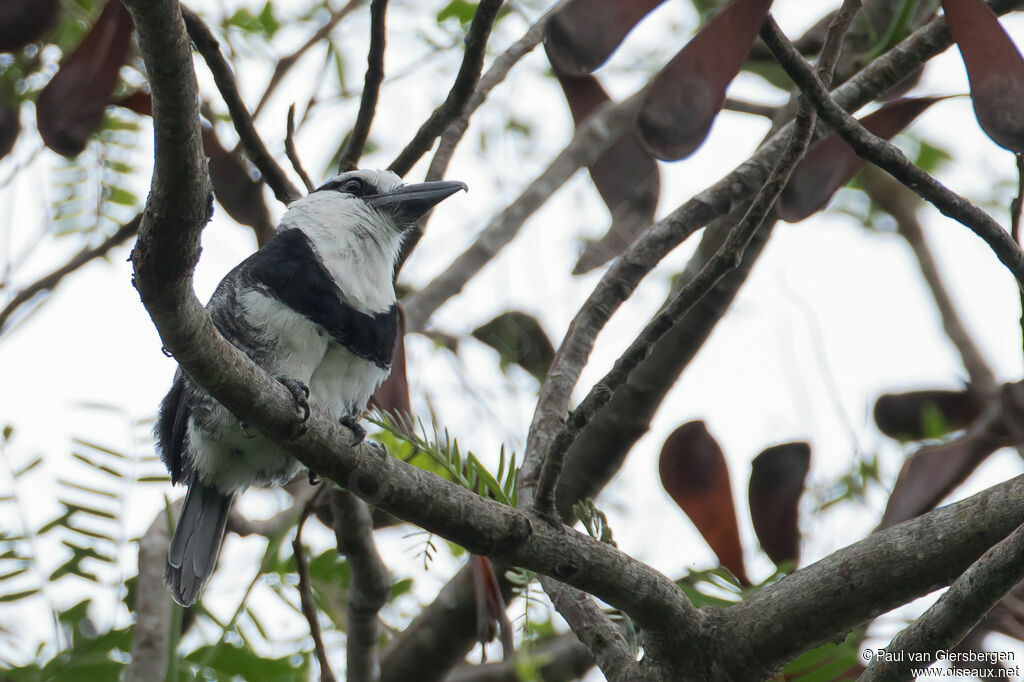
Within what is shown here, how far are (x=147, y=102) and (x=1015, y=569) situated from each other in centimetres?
251

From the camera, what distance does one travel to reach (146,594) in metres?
3.13

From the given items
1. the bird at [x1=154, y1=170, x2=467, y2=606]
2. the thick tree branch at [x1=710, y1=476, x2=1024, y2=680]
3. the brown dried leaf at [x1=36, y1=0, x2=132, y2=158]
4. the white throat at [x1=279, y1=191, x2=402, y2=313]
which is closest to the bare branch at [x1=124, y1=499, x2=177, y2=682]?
the bird at [x1=154, y1=170, x2=467, y2=606]

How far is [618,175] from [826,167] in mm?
763

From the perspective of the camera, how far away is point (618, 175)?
333 cm

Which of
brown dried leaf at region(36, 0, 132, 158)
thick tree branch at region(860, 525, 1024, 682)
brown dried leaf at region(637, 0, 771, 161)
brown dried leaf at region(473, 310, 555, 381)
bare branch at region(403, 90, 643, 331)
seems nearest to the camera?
thick tree branch at region(860, 525, 1024, 682)

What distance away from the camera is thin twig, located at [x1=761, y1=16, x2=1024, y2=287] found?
206 centimetres

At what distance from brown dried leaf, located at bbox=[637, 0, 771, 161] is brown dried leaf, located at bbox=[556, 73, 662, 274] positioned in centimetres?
83

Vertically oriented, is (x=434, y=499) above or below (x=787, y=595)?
above

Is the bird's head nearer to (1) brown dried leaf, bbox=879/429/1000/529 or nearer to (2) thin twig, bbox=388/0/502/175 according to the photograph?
(2) thin twig, bbox=388/0/502/175

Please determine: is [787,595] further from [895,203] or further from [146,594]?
[895,203]

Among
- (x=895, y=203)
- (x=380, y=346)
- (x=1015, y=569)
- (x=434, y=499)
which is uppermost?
(x=895, y=203)

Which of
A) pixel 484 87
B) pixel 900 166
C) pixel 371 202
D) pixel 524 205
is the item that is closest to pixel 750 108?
pixel 524 205

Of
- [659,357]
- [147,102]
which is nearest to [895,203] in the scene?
[659,357]

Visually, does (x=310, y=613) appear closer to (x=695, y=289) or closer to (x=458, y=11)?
(x=695, y=289)
